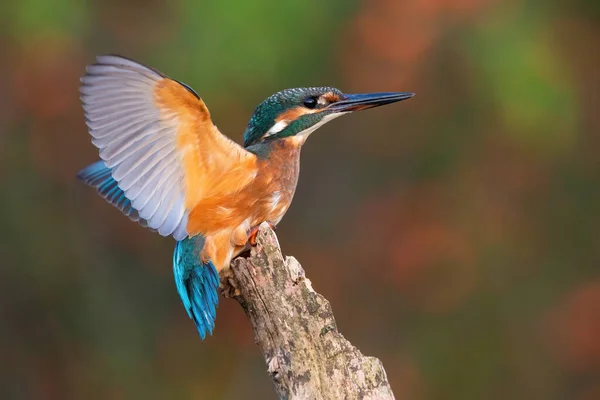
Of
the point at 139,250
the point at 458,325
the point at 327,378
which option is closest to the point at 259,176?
the point at 327,378

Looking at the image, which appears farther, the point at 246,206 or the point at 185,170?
the point at 246,206

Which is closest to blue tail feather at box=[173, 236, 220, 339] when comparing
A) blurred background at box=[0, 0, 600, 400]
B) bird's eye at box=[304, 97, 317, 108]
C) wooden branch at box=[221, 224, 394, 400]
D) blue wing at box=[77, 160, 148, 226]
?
wooden branch at box=[221, 224, 394, 400]

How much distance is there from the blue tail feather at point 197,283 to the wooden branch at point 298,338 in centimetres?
16

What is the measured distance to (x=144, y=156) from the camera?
3.51 meters

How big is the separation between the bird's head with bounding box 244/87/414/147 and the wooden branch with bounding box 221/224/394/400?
77cm

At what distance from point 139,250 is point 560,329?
A: 114 inches

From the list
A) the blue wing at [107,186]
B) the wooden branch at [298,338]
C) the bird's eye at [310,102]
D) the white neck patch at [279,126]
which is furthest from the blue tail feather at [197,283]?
the bird's eye at [310,102]

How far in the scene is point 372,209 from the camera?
766 cm

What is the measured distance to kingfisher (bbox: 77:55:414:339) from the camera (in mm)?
3418

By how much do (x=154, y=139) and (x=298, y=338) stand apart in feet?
2.66

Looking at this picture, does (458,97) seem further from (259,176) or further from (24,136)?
(259,176)

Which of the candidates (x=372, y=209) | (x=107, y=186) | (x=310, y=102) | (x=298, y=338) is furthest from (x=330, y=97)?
(x=372, y=209)

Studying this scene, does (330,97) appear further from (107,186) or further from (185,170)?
(107,186)

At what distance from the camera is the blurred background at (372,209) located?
22.0 feet
